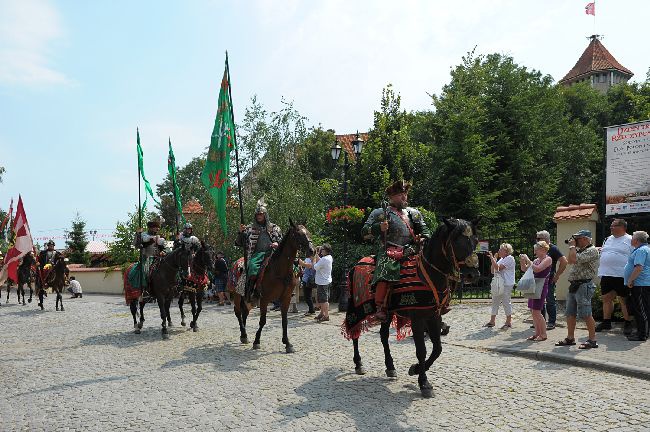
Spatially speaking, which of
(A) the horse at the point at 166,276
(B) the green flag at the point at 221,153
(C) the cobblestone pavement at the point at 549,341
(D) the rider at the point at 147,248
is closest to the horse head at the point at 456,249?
(C) the cobblestone pavement at the point at 549,341

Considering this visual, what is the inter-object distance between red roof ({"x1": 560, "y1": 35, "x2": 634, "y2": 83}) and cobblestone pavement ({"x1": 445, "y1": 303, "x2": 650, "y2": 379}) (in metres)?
61.4

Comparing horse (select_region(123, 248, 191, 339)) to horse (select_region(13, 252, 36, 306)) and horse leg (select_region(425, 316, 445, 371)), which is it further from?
horse (select_region(13, 252, 36, 306))

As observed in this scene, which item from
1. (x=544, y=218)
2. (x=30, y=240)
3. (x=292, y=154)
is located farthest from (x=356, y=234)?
(x=544, y=218)

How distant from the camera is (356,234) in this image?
21.7m

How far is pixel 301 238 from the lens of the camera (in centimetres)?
1003

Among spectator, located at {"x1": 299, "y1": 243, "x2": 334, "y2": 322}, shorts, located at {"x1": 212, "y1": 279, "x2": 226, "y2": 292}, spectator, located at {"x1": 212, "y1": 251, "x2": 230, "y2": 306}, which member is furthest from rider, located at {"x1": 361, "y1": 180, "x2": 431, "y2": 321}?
shorts, located at {"x1": 212, "y1": 279, "x2": 226, "y2": 292}

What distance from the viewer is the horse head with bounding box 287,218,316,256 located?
988 cm

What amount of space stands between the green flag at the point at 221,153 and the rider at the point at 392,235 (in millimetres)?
4226

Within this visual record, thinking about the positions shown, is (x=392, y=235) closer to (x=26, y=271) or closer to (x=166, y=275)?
(x=166, y=275)

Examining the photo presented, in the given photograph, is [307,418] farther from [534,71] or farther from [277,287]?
[534,71]

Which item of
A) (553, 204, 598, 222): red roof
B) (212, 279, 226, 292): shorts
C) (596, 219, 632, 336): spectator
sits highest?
(553, 204, 598, 222): red roof

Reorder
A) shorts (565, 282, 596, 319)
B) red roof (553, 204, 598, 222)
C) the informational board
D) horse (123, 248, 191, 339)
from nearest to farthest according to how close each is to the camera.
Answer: shorts (565, 282, 596, 319), horse (123, 248, 191, 339), the informational board, red roof (553, 204, 598, 222)

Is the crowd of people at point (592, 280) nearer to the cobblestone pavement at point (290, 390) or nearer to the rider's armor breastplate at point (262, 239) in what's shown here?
the cobblestone pavement at point (290, 390)

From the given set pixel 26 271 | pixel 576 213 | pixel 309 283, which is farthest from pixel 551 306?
pixel 26 271
